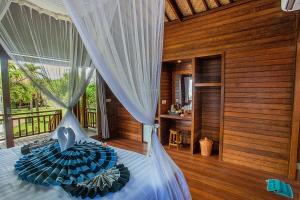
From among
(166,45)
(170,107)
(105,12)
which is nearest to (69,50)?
(105,12)

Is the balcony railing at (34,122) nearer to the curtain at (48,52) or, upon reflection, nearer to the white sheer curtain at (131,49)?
the curtain at (48,52)

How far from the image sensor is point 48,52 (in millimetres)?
2262

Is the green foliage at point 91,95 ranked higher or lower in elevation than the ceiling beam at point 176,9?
lower

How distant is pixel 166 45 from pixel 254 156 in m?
2.86

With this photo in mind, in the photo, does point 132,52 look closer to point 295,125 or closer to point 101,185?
point 101,185

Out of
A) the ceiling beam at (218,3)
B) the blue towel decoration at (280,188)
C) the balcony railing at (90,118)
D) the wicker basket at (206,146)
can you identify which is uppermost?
the ceiling beam at (218,3)

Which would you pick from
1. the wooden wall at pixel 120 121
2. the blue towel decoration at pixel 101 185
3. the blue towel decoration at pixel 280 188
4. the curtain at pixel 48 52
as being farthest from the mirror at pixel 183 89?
the blue towel decoration at pixel 101 185

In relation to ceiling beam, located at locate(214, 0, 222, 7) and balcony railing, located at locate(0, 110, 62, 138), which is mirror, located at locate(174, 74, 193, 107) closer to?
ceiling beam, located at locate(214, 0, 222, 7)

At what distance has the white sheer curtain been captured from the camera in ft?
3.96

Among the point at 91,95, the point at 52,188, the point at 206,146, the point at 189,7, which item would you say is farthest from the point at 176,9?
the point at 52,188

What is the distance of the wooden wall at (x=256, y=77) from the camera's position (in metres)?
2.56

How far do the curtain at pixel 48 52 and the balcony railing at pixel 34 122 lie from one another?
7.59 feet

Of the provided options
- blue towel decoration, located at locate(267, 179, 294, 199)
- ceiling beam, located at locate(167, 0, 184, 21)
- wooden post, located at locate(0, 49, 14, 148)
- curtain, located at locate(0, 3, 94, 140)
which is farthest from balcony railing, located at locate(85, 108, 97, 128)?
blue towel decoration, located at locate(267, 179, 294, 199)

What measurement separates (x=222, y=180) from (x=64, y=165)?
7.21 feet
